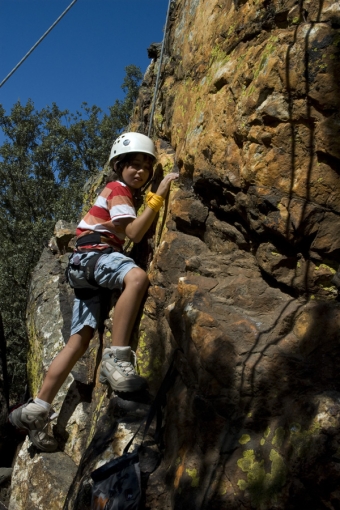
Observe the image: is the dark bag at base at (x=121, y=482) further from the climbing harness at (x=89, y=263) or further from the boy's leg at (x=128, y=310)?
the climbing harness at (x=89, y=263)

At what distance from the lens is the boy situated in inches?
156

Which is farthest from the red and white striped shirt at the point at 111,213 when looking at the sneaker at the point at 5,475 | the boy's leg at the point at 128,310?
the sneaker at the point at 5,475

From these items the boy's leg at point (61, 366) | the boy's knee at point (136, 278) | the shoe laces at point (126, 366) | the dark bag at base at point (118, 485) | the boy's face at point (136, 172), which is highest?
the boy's face at point (136, 172)

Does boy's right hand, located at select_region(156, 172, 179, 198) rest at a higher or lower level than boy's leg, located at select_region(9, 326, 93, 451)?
higher

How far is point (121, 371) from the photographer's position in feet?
12.1

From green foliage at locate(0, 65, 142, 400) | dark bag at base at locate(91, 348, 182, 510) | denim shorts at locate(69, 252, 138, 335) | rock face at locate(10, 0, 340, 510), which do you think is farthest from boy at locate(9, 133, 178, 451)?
green foliage at locate(0, 65, 142, 400)

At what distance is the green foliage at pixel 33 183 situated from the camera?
554 inches

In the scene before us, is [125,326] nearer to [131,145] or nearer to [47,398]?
[47,398]

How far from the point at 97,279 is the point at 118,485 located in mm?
1850

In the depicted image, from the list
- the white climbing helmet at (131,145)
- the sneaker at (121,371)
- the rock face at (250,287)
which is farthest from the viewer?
the white climbing helmet at (131,145)

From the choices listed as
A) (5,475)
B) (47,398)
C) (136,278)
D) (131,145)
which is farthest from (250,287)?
(5,475)

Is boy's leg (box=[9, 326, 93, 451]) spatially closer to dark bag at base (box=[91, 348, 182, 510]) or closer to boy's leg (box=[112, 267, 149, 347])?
boy's leg (box=[112, 267, 149, 347])

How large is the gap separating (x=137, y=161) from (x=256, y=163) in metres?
1.73

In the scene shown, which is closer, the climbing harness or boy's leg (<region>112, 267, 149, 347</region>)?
boy's leg (<region>112, 267, 149, 347</region>)
